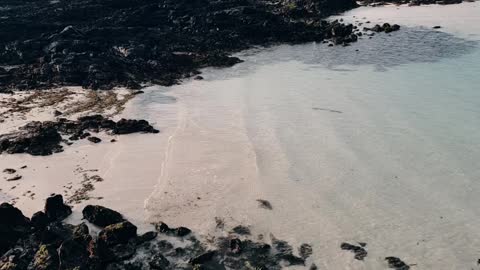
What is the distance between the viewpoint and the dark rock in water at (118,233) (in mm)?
11656

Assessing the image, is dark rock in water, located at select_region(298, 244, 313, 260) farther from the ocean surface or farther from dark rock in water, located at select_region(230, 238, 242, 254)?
dark rock in water, located at select_region(230, 238, 242, 254)

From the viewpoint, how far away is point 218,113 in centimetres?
2106

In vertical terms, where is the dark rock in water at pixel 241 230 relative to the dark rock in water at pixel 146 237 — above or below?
below

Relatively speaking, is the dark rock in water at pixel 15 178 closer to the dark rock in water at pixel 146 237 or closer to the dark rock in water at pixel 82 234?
the dark rock in water at pixel 82 234

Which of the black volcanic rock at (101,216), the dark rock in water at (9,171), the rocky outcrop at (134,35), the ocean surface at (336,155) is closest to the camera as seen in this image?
the ocean surface at (336,155)

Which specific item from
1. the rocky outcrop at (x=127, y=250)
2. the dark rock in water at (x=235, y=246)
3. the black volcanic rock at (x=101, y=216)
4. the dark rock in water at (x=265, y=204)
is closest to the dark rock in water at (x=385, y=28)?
the dark rock in water at (x=265, y=204)

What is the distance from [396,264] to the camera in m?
10.9

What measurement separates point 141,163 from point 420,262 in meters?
9.55

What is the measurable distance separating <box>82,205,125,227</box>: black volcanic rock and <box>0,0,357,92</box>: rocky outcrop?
13.7m

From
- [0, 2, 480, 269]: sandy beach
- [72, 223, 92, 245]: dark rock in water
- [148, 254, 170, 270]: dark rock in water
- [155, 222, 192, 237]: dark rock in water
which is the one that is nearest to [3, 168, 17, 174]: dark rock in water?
[0, 2, 480, 269]: sandy beach

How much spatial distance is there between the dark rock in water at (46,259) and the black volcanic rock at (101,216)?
5.29ft

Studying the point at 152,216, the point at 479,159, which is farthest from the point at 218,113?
the point at 479,159

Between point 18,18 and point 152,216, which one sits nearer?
point 152,216

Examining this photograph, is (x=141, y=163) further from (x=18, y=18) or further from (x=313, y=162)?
(x=18, y=18)
